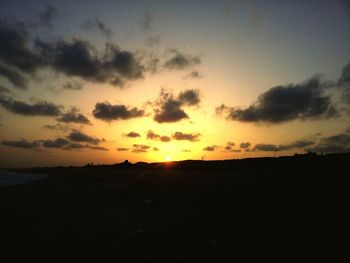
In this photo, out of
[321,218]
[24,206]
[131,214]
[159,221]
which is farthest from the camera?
Result: [24,206]

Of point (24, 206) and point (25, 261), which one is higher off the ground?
point (24, 206)

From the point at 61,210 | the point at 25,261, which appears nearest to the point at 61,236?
the point at 25,261

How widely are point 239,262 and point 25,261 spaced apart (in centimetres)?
596

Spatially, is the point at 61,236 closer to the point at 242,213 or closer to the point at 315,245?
the point at 242,213

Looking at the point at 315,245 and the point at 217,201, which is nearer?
the point at 315,245

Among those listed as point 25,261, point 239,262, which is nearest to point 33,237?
point 25,261

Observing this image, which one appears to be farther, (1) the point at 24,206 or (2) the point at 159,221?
(1) the point at 24,206

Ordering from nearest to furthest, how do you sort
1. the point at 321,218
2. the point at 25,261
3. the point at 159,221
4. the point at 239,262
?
1. the point at 239,262
2. the point at 25,261
3. the point at 321,218
4. the point at 159,221

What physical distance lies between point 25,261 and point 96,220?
15.9 feet

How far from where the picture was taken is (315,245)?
8.56m

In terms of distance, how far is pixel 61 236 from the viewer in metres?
10.5

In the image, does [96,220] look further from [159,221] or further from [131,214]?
[159,221]

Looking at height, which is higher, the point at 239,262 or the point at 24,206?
the point at 24,206

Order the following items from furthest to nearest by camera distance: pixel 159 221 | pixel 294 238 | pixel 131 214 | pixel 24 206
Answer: pixel 24 206 < pixel 131 214 < pixel 159 221 < pixel 294 238
